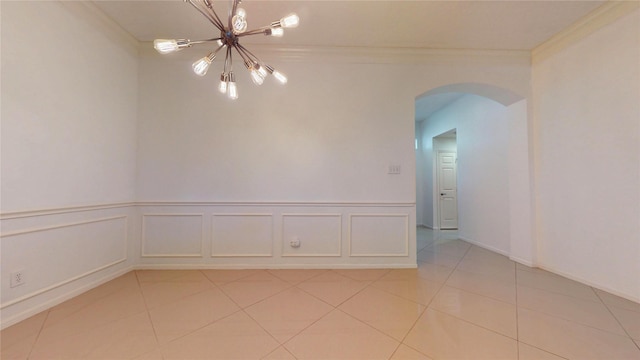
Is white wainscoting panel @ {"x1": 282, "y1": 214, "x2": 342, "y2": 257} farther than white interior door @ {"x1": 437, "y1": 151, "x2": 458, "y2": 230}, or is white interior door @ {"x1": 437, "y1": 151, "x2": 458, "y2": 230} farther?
white interior door @ {"x1": 437, "y1": 151, "x2": 458, "y2": 230}

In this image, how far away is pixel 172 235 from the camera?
2.92 meters

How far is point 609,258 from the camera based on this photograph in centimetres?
232

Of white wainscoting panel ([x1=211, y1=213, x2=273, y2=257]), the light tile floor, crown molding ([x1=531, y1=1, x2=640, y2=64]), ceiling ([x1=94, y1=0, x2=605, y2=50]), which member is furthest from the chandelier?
crown molding ([x1=531, y1=1, x2=640, y2=64])

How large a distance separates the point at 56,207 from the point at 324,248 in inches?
105

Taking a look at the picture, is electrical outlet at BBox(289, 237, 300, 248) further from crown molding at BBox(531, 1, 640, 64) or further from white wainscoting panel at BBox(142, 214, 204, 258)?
crown molding at BBox(531, 1, 640, 64)

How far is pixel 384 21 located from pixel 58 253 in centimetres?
392

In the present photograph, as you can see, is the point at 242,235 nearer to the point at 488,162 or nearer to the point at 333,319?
the point at 333,319

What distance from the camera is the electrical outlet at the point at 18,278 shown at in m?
1.78

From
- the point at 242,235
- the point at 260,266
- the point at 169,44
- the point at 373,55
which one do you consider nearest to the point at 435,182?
the point at 373,55

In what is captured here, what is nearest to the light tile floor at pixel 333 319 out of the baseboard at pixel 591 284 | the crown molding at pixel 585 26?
the baseboard at pixel 591 284

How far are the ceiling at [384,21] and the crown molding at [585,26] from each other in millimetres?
79

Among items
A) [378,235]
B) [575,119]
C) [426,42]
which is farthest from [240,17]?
[575,119]

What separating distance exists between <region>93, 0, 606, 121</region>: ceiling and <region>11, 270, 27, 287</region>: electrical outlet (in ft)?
8.33

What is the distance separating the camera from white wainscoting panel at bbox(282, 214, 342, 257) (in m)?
2.98
